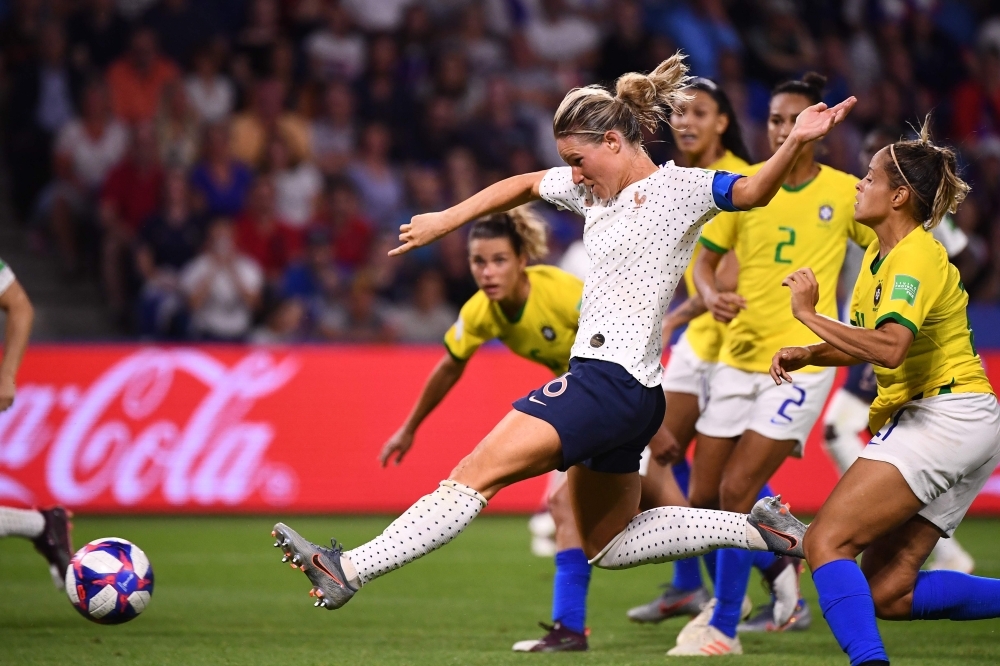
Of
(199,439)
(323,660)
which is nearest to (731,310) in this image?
(323,660)

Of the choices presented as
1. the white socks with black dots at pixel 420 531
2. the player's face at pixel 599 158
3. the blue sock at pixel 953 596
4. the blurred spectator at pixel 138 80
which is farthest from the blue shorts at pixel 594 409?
the blurred spectator at pixel 138 80

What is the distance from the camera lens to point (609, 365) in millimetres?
4285

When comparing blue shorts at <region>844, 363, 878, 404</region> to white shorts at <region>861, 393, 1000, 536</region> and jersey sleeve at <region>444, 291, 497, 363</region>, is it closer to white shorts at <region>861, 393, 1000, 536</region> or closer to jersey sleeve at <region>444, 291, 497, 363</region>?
jersey sleeve at <region>444, 291, 497, 363</region>

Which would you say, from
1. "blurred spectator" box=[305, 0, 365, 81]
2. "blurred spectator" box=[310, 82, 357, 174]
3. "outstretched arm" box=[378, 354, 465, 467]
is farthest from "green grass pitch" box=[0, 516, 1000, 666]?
"blurred spectator" box=[305, 0, 365, 81]

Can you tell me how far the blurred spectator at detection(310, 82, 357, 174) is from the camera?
13242mm

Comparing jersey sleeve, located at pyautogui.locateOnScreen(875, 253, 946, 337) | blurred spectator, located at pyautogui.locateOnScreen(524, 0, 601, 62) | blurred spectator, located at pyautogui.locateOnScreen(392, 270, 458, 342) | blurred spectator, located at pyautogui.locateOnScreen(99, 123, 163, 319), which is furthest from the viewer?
blurred spectator, located at pyautogui.locateOnScreen(524, 0, 601, 62)

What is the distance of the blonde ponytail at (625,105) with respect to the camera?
4344mm

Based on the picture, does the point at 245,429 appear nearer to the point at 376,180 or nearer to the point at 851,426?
the point at 376,180

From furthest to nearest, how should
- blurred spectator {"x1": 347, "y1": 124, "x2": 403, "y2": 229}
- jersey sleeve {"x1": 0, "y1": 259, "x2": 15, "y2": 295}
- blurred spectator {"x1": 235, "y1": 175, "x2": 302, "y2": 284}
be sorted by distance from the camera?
blurred spectator {"x1": 347, "y1": 124, "x2": 403, "y2": 229} → blurred spectator {"x1": 235, "y1": 175, "x2": 302, "y2": 284} → jersey sleeve {"x1": 0, "y1": 259, "x2": 15, "y2": 295}

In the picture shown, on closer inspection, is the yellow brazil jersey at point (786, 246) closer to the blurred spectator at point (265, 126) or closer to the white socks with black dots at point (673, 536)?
the white socks with black dots at point (673, 536)

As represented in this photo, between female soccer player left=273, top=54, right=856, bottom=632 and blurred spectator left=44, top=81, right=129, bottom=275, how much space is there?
9.03m

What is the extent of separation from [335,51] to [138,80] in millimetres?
2123

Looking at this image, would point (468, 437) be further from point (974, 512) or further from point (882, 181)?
point (882, 181)

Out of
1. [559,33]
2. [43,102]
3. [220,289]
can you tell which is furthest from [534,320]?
[559,33]
